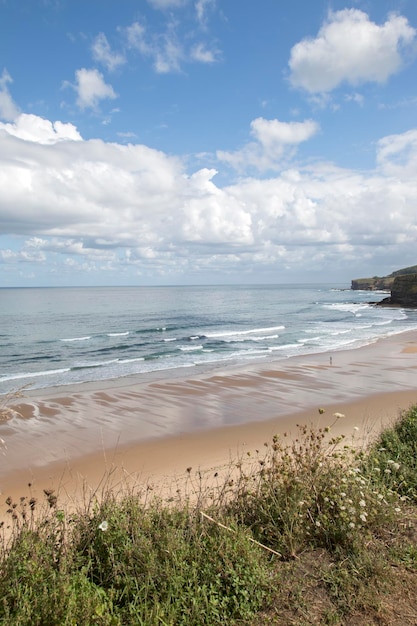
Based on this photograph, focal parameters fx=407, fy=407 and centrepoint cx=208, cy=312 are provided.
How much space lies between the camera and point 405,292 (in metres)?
73.2

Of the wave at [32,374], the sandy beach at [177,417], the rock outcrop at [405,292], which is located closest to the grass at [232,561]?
the sandy beach at [177,417]

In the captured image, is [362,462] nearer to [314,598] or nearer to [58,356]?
[314,598]

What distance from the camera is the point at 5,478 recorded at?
9.13 meters

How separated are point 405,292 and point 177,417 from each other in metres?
70.1

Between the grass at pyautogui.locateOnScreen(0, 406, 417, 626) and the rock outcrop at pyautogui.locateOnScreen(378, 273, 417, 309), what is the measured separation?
75291 millimetres

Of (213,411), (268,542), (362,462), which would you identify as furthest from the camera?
(213,411)

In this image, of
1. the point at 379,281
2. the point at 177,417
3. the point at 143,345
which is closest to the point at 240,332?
the point at 143,345

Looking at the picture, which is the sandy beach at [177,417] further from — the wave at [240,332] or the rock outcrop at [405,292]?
the rock outcrop at [405,292]

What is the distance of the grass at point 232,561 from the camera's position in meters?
3.28

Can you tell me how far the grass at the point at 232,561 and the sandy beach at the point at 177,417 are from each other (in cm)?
169

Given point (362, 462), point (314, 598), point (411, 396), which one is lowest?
point (411, 396)

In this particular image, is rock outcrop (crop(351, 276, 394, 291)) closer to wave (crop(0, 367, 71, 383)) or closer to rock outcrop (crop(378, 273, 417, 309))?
rock outcrop (crop(378, 273, 417, 309))

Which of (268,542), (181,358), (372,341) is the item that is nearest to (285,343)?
(372,341)

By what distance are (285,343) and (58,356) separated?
1747 cm
